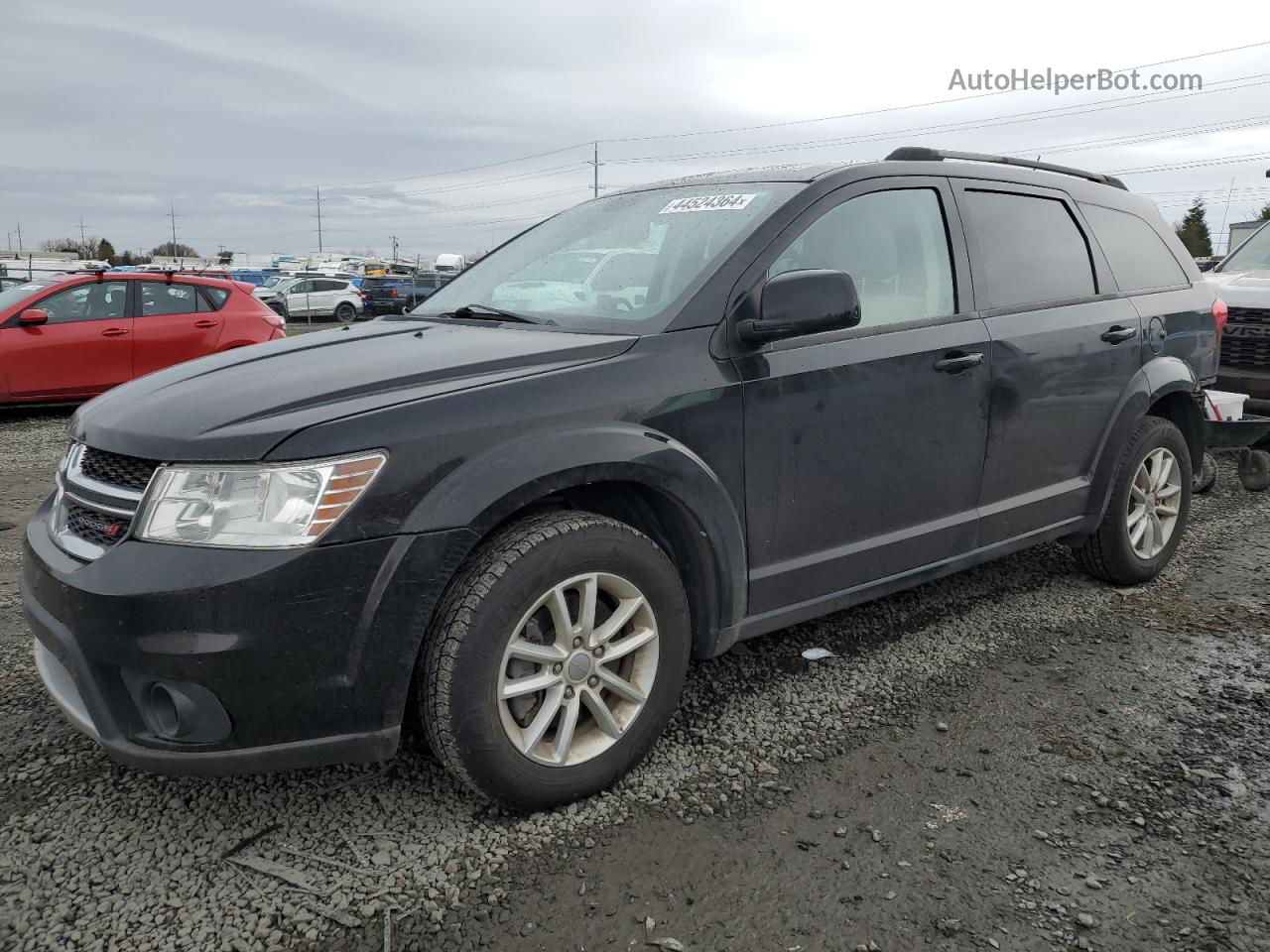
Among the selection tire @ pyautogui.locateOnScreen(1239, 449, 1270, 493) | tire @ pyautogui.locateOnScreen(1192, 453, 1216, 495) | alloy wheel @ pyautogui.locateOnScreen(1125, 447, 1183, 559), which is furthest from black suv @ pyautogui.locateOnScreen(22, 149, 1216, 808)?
tire @ pyautogui.locateOnScreen(1239, 449, 1270, 493)

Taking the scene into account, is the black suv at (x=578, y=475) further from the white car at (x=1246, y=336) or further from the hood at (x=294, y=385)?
the white car at (x=1246, y=336)

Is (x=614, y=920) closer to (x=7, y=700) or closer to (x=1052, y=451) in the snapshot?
(x=7, y=700)

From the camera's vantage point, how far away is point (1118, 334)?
388 centimetres

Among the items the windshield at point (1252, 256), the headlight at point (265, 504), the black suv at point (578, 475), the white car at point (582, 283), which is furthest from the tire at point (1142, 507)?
the windshield at point (1252, 256)

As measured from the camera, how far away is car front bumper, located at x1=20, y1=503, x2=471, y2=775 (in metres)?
2.04

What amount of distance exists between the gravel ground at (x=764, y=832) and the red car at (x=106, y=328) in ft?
23.0

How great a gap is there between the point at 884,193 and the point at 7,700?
3.38m

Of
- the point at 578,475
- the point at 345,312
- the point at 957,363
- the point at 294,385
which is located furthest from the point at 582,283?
the point at 345,312

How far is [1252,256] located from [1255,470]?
10.0ft

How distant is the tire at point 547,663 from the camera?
7.35ft

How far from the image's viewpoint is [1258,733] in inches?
116

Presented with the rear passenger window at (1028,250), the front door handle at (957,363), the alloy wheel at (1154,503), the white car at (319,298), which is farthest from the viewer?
the white car at (319,298)

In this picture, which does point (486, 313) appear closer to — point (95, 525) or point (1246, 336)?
point (95, 525)

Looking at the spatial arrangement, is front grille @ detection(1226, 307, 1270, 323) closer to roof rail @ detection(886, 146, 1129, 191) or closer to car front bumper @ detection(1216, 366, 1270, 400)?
car front bumper @ detection(1216, 366, 1270, 400)
